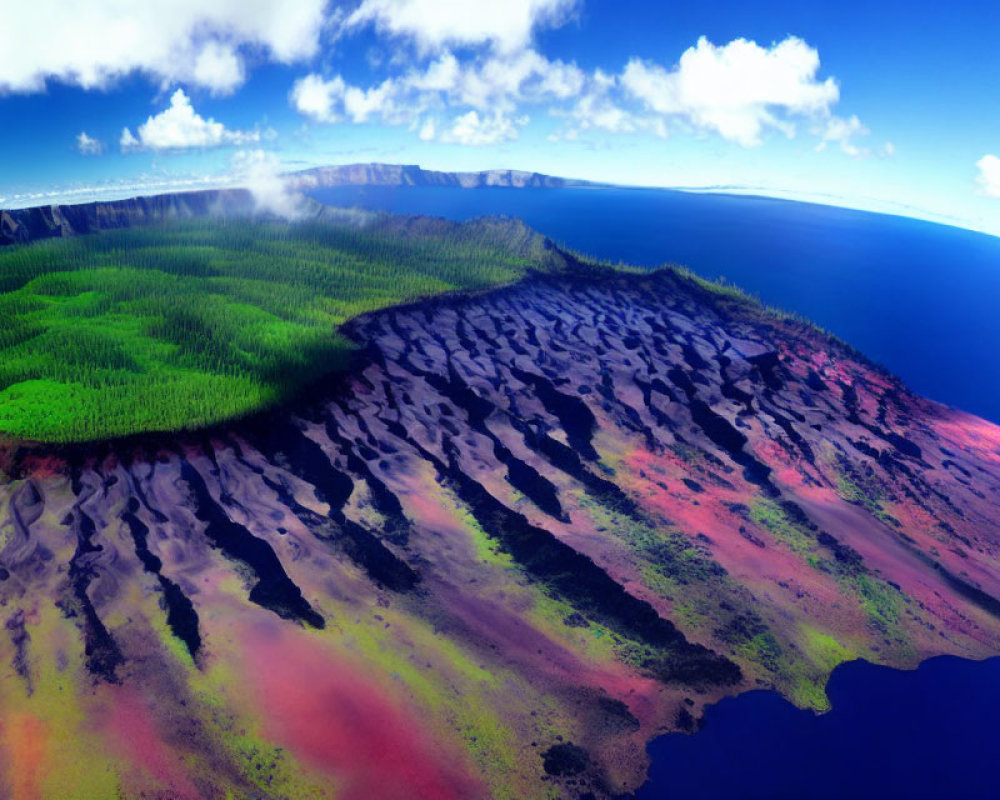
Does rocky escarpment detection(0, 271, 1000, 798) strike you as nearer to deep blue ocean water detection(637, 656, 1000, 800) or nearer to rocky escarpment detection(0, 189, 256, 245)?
deep blue ocean water detection(637, 656, 1000, 800)

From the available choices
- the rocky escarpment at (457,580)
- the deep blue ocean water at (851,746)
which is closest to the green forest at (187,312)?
the rocky escarpment at (457,580)

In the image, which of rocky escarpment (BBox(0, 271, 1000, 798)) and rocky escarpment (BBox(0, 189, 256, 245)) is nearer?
rocky escarpment (BBox(0, 271, 1000, 798))

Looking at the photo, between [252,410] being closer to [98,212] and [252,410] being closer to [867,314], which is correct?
[867,314]

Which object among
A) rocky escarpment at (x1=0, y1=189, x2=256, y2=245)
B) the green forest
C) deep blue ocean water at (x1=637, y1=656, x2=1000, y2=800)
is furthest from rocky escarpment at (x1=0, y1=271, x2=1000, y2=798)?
rocky escarpment at (x1=0, y1=189, x2=256, y2=245)

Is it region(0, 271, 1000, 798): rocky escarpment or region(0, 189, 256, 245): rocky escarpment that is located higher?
region(0, 189, 256, 245): rocky escarpment

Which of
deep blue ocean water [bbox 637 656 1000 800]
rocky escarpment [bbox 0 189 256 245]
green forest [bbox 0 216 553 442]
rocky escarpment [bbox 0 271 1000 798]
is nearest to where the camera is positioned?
rocky escarpment [bbox 0 271 1000 798]

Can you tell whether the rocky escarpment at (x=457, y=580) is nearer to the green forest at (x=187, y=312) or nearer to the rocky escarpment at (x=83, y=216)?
the green forest at (x=187, y=312)

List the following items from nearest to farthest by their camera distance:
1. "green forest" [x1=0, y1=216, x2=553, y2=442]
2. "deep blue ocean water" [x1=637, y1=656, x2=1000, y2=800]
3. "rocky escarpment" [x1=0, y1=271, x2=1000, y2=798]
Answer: "rocky escarpment" [x1=0, y1=271, x2=1000, y2=798] < "deep blue ocean water" [x1=637, y1=656, x2=1000, y2=800] < "green forest" [x1=0, y1=216, x2=553, y2=442]
